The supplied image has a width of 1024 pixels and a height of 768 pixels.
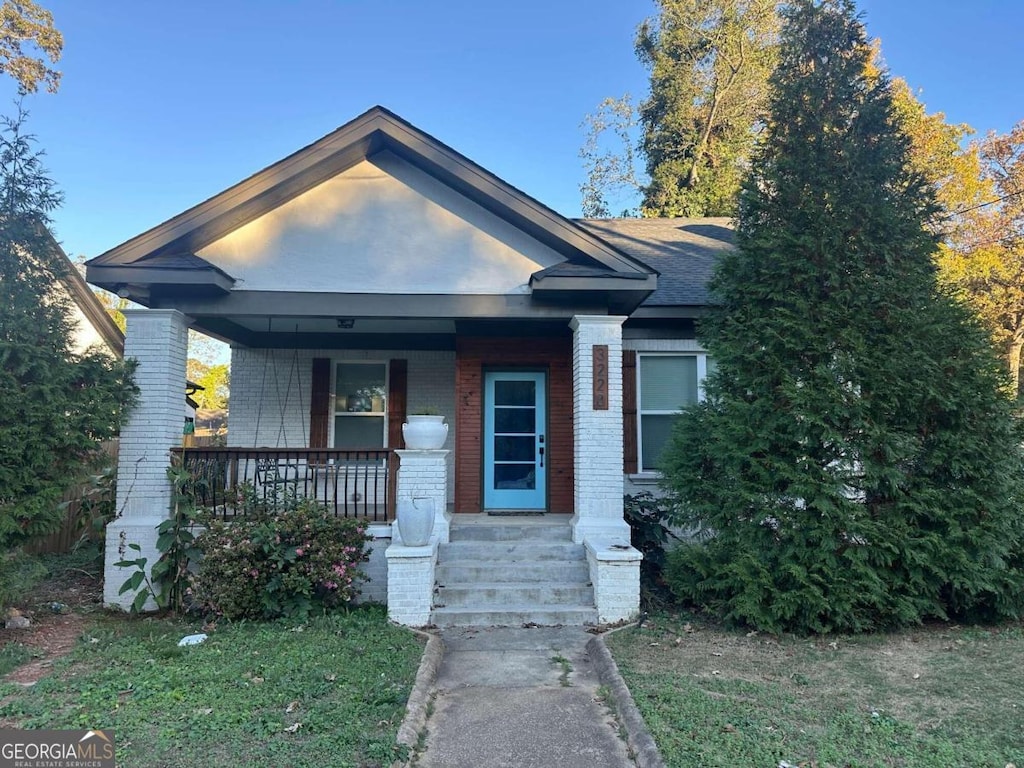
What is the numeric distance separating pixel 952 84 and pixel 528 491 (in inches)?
781

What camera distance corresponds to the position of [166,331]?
714 cm

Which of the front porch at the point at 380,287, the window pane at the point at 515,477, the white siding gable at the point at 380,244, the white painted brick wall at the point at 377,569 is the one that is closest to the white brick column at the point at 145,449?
the front porch at the point at 380,287

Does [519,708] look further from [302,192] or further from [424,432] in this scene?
[302,192]

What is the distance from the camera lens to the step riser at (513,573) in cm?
682

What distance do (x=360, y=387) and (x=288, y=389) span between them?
45.0 inches

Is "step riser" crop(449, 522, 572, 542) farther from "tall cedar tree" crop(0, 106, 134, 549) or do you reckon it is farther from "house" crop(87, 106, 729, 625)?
"tall cedar tree" crop(0, 106, 134, 549)

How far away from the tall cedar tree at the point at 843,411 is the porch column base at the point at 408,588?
2552mm

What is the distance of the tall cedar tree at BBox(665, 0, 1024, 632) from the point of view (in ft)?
18.6

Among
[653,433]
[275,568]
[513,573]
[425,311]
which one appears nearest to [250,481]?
[275,568]

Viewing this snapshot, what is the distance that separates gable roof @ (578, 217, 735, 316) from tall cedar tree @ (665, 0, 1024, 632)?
1.83 meters

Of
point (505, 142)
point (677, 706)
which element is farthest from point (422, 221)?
point (505, 142)

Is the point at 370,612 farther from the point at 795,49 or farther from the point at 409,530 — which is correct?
the point at 795,49

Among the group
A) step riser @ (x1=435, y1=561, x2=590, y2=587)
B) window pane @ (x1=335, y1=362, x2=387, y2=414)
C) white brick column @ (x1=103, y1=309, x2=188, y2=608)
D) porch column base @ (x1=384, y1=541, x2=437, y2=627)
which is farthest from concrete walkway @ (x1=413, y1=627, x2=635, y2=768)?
window pane @ (x1=335, y1=362, x2=387, y2=414)

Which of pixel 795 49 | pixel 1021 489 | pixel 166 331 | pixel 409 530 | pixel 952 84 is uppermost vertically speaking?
pixel 952 84
